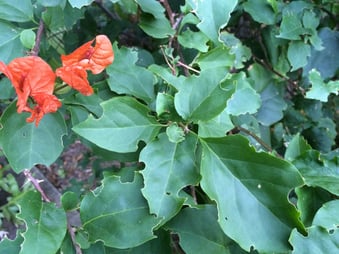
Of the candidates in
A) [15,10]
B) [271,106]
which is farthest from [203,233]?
[271,106]

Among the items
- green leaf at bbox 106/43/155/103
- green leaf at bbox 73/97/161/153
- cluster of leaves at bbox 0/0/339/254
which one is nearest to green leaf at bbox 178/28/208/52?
cluster of leaves at bbox 0/0/339/254

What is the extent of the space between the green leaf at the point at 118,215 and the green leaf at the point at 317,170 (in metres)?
0.26

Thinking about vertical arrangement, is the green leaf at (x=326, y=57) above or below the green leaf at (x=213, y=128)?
below

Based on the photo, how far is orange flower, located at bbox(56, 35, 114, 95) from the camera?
2.21ft

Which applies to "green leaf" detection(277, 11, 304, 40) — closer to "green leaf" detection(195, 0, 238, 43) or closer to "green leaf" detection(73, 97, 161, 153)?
"green leaf" detection(195, 0, 238, 43)

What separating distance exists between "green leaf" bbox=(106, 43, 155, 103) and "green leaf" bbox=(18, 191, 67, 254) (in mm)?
218

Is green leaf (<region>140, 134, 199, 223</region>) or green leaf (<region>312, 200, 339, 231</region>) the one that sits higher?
green leaf (<region>140, 134, 199, 223</region>)

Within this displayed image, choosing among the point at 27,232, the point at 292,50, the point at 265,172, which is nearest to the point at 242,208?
the point at 265,172

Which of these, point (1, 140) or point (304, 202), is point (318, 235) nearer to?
point (304, 202)

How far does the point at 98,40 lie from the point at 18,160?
231 millimetres

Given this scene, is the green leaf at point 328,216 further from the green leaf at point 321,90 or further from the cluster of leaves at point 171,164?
the green leaf at point 321,90

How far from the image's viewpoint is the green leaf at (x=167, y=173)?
2.07ft

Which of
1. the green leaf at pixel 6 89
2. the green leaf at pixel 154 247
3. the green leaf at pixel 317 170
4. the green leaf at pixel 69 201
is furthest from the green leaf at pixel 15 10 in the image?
the green leaf at pixel 317 170

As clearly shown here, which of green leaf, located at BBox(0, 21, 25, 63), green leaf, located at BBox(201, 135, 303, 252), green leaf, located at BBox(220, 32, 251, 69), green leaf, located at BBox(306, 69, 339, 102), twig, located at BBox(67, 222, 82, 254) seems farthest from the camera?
green leaf, located at BBox(220, 32, 251, 69)
